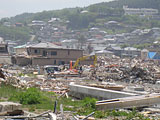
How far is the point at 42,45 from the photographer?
45.8 m

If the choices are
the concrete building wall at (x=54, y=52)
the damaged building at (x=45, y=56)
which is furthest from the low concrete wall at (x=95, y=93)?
the concrete building wall at (x=54, y=52)

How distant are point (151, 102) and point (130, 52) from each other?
7425 centimetres

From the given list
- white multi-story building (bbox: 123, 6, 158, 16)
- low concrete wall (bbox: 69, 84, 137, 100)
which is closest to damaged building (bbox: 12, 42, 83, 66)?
low concrete wall (bbox: 69, 84, 137, 100)

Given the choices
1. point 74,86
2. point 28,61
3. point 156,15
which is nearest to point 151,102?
point 74,86

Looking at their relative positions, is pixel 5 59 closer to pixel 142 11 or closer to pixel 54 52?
pixel 54 52

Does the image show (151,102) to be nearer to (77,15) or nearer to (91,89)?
(91,89)

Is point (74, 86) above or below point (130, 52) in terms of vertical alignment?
above

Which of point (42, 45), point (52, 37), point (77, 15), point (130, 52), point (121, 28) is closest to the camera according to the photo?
point (42, 45)

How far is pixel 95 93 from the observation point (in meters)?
15.8

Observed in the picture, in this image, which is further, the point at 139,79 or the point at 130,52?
the point at 130,52

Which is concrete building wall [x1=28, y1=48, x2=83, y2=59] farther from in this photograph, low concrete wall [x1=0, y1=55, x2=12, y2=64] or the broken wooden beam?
the broken wooden beam

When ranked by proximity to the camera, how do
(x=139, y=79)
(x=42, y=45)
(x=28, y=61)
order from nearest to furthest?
(x=139, y=79)
(x=28, y=61)
(x=42, y=45)

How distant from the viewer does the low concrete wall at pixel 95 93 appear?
47.6 feet

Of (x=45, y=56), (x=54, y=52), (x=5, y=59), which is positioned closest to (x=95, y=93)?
(x=45, y=56)
